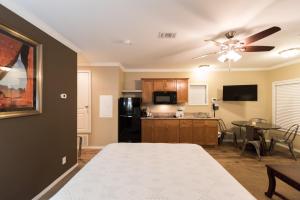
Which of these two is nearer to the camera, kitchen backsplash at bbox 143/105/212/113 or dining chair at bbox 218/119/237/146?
dining chair at bbox 218/119/237/146

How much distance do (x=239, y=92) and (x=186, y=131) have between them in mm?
2117

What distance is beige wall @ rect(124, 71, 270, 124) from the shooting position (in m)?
5.79

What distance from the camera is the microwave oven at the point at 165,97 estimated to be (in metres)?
5.54

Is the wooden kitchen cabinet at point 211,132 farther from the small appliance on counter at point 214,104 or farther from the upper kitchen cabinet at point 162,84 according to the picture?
the upper kitchen cabinet at point 162,84

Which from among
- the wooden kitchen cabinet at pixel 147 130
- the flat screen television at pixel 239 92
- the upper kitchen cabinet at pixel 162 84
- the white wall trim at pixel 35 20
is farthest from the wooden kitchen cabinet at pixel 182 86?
the white wall trim at pixel 35 20

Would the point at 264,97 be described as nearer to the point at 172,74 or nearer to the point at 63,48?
the point at 172,74

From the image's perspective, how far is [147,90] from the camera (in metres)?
5.57

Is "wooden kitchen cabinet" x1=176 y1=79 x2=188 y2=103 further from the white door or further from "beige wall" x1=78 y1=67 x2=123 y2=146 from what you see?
the white door

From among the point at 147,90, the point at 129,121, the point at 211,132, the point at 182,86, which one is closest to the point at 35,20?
the point at 129,121

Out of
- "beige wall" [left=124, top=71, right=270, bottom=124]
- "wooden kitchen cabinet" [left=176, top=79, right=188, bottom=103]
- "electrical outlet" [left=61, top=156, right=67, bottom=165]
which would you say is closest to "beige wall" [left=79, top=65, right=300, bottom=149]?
"beige wall" [left=124, top=71, right=270, bottom=124]

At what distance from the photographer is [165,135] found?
17.1 feet

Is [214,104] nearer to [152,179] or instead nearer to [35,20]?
[152,179]

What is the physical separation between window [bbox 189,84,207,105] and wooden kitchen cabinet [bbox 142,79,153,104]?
4.72 ft

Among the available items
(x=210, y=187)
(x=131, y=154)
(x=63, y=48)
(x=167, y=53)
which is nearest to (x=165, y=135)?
(x=167, y=53)
